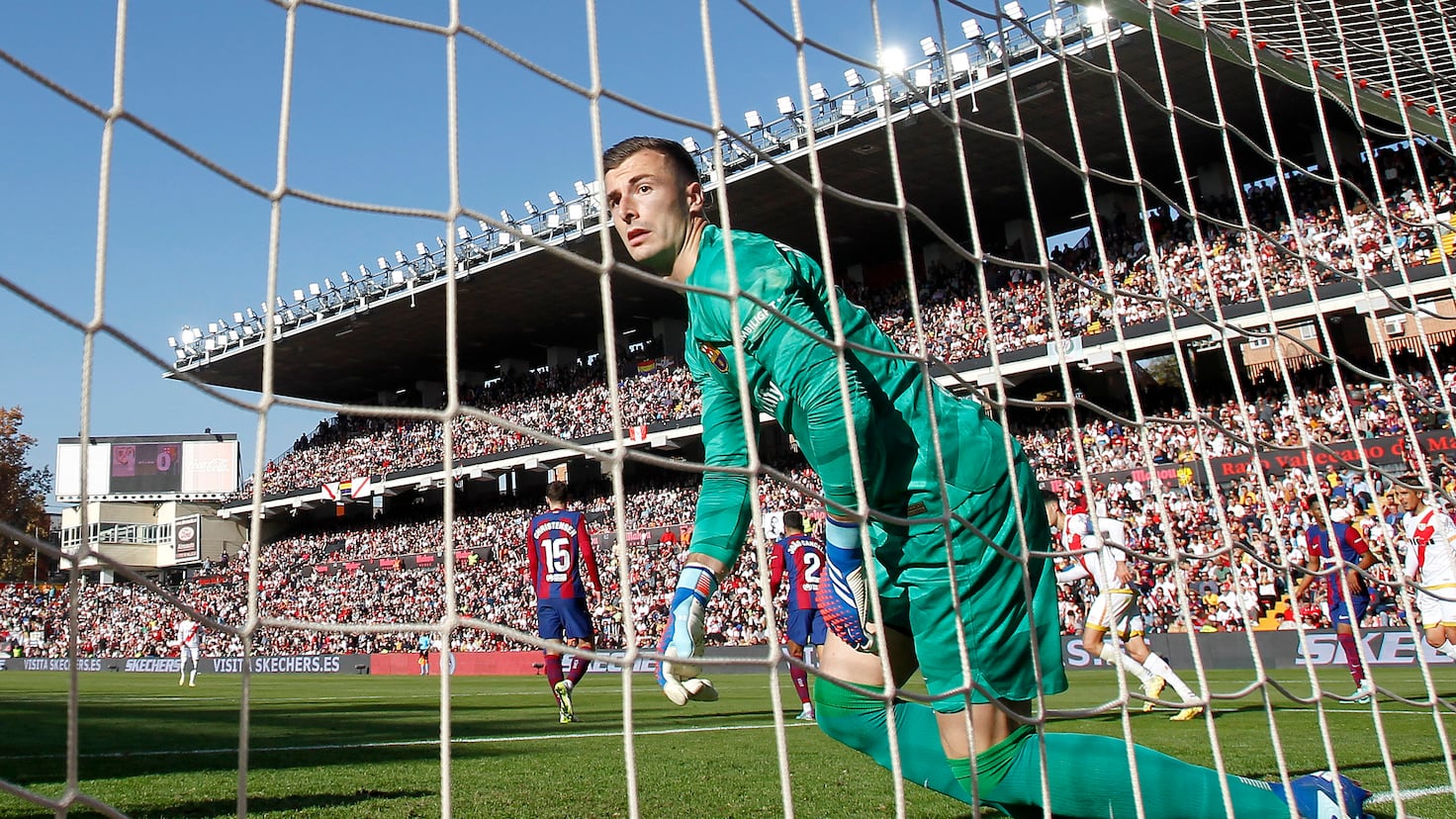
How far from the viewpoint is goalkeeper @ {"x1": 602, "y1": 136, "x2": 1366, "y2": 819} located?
8.18 feet

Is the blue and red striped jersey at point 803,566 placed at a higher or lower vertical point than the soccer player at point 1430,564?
higher

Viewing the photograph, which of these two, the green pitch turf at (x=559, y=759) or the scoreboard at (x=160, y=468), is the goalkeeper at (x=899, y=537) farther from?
the scoreboard at (x=160, y=468)

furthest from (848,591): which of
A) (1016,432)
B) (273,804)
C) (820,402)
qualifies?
(1016,432)

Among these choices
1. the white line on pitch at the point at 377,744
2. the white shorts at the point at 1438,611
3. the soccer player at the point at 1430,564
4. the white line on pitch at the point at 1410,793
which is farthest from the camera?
the soccer player at the point at 1430,564

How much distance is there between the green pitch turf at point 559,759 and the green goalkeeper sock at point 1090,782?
0.56 m

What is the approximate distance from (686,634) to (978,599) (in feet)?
2.25

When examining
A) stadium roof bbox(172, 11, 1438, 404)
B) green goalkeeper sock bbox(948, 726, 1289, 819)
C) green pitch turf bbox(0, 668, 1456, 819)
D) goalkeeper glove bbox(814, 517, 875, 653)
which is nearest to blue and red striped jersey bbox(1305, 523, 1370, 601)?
green pitch turf bbox(0, 668, 1456, 819)

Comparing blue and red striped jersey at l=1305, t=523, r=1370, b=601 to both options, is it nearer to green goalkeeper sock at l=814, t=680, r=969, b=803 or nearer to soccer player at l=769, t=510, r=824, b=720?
soccer player at l=769, t=510, r=824, b=720

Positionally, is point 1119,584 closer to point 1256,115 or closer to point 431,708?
point 431,708

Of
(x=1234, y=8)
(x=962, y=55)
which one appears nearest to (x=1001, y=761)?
(x=1234, y=8)

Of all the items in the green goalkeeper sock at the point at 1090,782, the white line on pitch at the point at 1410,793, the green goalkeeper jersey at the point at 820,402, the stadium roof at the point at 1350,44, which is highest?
the stadium roof at the point at 1350,44

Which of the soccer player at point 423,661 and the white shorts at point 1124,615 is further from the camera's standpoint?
the soccer player at point 423,661

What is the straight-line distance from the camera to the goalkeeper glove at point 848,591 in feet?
8.87

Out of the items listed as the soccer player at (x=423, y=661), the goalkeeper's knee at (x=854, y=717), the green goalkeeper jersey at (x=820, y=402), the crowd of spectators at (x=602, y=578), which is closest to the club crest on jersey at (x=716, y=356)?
the green goalkeeper jersey at (x=820, y=402)
